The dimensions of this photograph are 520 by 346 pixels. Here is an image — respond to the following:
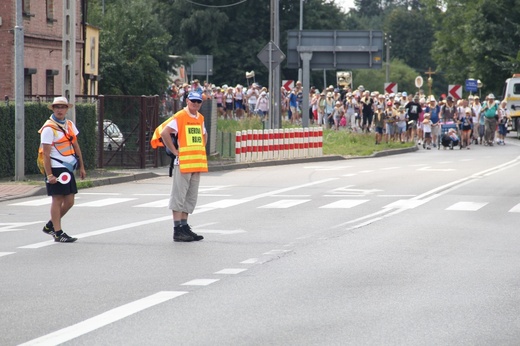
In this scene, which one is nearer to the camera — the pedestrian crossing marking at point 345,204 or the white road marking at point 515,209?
the white road marking at point 515,209

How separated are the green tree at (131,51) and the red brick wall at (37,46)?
14.1ft

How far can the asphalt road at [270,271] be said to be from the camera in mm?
8656

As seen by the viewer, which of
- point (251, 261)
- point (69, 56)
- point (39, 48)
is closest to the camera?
point (251, 261)

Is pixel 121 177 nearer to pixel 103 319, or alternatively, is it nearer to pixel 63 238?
pixel 63 238

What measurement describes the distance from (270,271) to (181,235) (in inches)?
118

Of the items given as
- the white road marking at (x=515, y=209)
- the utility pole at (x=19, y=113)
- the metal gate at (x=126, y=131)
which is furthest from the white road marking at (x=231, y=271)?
the metal gate at (x=126, y=131)

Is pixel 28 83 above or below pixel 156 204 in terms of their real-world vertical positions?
above

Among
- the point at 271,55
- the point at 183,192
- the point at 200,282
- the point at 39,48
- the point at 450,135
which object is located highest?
the point at 39,48

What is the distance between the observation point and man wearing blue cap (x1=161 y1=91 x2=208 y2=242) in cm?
1471

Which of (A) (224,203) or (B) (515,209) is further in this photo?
(A) (224,203)

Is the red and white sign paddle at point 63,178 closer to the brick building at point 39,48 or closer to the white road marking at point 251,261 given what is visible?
the white road marking at point 251,261

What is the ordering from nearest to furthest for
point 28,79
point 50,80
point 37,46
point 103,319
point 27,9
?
point 103,319 < point 27,9 < point 28,79 < point 37,46 < point 50,80

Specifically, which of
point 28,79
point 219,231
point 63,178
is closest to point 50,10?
point 28,79

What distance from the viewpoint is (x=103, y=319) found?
354 inches
